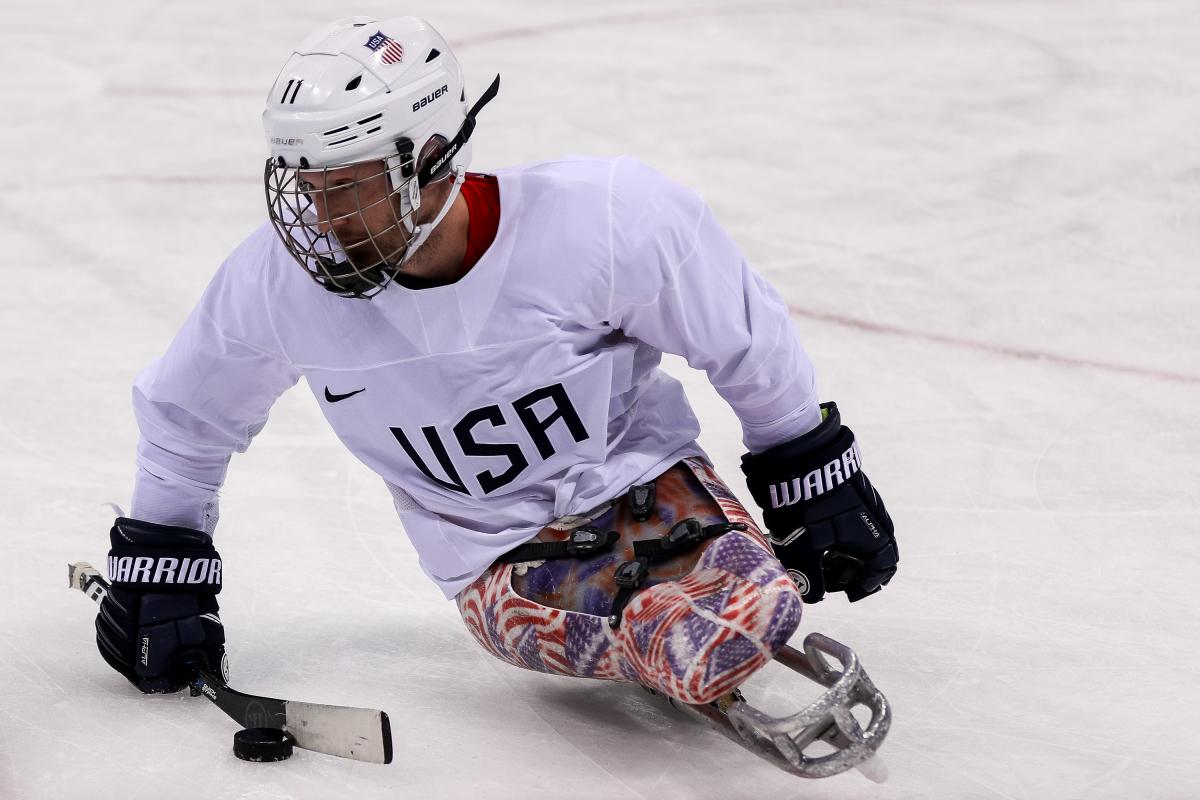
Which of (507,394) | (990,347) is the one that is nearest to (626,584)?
(507,394)

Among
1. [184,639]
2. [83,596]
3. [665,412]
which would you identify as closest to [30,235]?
[83,596]

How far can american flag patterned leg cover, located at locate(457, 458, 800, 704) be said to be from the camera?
204cm

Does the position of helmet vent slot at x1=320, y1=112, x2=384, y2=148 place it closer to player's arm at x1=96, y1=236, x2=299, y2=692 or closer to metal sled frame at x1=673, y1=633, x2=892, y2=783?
player's arm at x1=96, y1=236, x2=299, y2=692

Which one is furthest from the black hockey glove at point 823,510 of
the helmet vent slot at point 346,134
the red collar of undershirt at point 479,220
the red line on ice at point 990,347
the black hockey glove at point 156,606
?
the red line on ice at point 990,347

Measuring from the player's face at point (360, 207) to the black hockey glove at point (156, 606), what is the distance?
2.12 feet

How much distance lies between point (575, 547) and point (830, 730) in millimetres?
442

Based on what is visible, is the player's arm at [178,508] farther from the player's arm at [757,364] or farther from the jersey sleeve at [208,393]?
the player's arm at [757,364]

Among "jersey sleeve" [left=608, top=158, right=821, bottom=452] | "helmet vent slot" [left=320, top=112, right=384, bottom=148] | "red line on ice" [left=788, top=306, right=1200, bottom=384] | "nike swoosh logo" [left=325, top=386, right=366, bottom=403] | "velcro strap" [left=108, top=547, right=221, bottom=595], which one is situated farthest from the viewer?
"red line on ice" [left=788, top=306, right=1200, bottom=384]

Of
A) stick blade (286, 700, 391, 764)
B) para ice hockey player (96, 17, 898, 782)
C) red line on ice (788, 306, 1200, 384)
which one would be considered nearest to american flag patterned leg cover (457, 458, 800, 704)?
para ice hockey player (96, 17, 898, 782)

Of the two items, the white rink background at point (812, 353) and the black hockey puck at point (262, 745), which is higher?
the black hockey puck at point (262, 745)

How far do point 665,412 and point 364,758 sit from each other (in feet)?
2.15

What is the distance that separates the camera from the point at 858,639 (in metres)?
2.61

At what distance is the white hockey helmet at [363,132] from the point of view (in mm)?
1969

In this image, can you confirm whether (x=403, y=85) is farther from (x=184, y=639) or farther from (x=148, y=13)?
(x=148, y=13)
